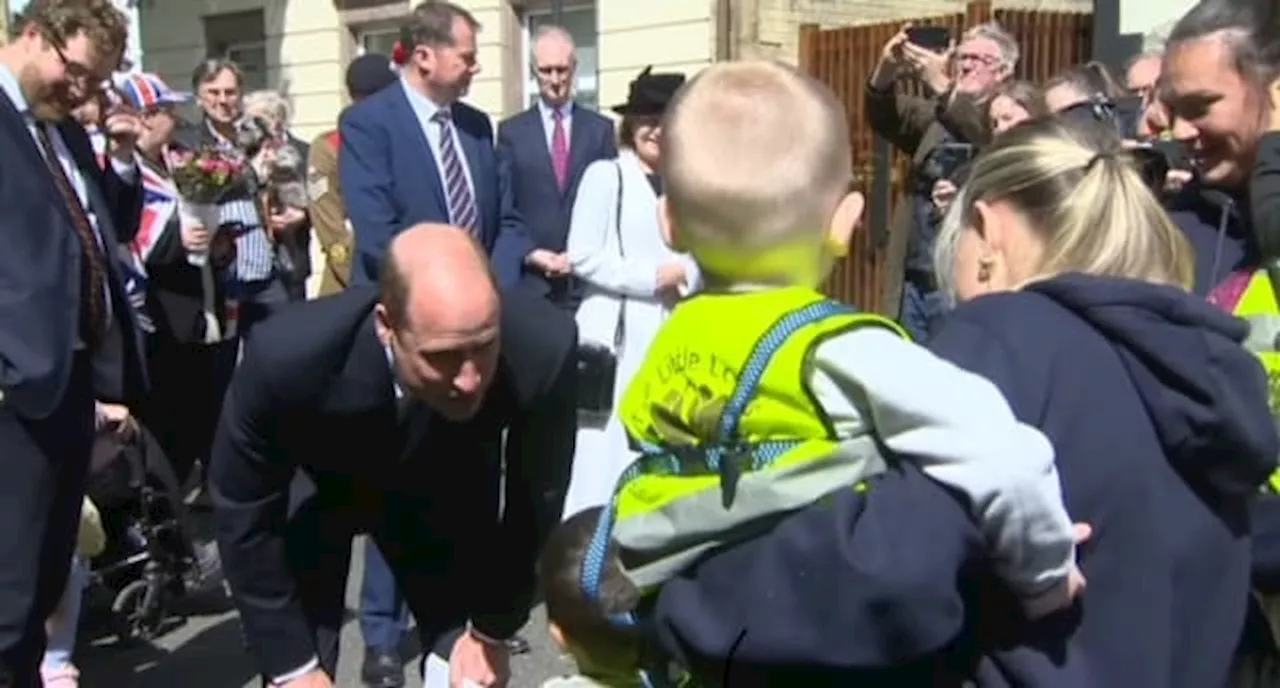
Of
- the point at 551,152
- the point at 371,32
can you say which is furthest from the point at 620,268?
the point at 371,32

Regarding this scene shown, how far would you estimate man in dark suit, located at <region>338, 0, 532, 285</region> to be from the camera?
544 cm

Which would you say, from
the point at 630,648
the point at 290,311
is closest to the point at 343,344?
the point at 290,311

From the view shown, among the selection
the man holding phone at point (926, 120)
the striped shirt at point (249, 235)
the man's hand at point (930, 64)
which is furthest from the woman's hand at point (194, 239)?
the man's hand at point (930, 64)

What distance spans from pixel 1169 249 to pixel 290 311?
183 cm

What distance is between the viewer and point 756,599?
174cm

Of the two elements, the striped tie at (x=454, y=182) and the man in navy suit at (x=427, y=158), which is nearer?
the man in navy suit at (x=427, y=158)

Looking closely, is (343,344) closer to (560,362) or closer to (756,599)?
(560,362)

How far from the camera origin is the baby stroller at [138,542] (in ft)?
17.9

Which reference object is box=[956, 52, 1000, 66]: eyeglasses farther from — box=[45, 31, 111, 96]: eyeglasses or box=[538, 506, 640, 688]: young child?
box=[538, 506, 640, 688]: young child

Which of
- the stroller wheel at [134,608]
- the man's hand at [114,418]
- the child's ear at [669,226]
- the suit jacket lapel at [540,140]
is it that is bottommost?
the stroller wheel at [134,608]

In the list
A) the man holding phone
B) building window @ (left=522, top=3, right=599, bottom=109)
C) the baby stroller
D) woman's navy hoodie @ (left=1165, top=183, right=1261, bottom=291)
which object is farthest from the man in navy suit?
building window @ (left=522, top=3, right=599, bottom=109)

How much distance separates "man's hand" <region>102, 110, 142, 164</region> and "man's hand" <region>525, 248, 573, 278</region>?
1541 mm

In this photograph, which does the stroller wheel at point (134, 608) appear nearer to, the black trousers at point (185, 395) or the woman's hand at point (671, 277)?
the black trousers at point (185, 395)

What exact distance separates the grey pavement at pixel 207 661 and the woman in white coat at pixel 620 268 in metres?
0.55
